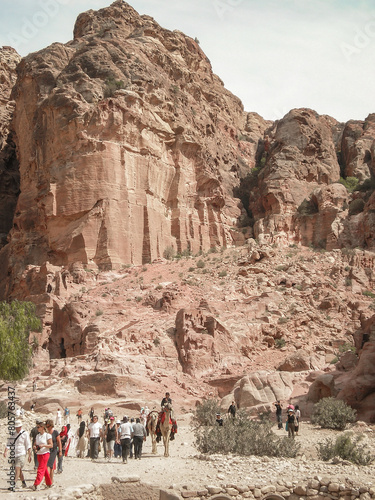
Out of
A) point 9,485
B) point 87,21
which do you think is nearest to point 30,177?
point 87,21

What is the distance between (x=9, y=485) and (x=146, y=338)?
19769 millimetres

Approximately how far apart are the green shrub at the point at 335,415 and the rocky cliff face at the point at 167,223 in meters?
1.80

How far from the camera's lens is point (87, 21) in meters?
65.9

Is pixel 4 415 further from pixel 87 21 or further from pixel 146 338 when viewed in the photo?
pixel 87 21

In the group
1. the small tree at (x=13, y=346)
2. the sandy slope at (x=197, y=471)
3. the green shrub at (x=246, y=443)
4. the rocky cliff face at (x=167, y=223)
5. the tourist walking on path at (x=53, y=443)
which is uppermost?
the rocky cliff face at (x=167, y=223)

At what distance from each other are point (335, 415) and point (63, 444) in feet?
33.6

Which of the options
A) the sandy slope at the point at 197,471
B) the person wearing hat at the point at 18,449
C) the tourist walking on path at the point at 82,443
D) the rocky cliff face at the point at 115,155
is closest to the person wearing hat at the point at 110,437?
the sandy slope at the point at 197,471

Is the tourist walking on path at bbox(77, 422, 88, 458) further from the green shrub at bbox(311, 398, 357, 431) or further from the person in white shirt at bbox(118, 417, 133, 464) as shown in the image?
the green shrub at bbox(311, 398, 357, 431)

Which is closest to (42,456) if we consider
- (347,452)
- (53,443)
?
(53,443)

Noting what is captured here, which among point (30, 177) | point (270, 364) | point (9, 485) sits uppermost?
point (30, 177)

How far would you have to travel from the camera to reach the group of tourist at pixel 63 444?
1451cm

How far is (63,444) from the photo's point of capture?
60.5ft

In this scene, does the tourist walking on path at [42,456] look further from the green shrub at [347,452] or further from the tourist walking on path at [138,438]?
the green shrub at [347,452]

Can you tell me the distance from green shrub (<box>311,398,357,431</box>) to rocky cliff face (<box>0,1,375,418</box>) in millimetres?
1796
